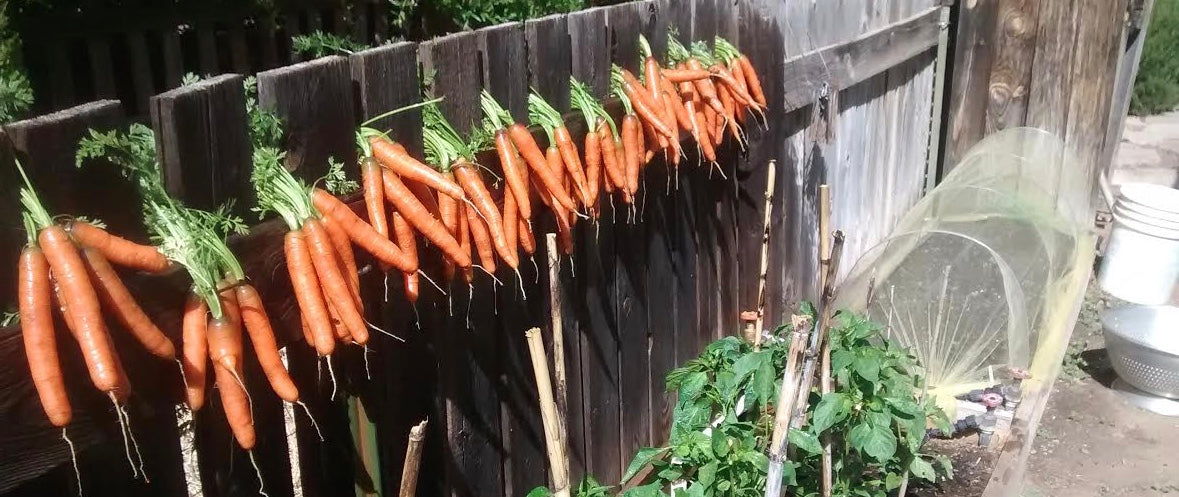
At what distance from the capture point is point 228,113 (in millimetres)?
1657

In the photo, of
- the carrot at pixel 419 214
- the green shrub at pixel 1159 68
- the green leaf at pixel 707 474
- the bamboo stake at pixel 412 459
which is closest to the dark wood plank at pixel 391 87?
the carrot at pixel 419 214

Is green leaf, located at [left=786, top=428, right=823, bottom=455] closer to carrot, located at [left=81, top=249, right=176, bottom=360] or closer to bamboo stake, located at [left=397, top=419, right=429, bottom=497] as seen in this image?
bamboo stake, located at [left=397, top=419, right=429, bottom=497]

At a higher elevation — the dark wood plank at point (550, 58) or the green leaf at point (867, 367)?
the dark wood plank at point (550, 58)

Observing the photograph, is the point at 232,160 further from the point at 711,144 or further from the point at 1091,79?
the point at 1091,79

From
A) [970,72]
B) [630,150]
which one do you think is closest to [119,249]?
[630,150]

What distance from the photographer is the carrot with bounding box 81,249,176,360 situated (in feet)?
4.57

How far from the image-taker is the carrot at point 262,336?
1584 millimetres

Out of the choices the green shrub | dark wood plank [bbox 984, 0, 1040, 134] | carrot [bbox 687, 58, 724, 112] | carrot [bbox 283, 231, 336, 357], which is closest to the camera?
carrot [bbox 283, 231, 336, 357]

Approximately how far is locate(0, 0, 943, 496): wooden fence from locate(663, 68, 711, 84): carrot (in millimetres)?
128

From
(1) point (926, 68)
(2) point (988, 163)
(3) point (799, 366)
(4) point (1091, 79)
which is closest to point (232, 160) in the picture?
(3) point (799, 366)

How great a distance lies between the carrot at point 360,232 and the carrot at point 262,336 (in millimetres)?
210

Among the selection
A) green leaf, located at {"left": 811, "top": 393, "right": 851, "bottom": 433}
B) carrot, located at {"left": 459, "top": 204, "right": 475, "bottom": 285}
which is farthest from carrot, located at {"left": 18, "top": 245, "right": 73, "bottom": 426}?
green leaf, located at {"left": 811, "top": 393, "right": 851, "bottom": 433}

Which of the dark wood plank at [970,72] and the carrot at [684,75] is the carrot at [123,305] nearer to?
the carrot at [684,75]

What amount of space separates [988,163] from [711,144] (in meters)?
2.25
